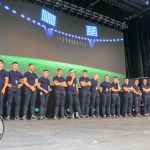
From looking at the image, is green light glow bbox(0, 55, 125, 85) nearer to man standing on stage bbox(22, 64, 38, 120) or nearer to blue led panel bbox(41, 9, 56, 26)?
man standing on stage bbox(22, 64, 38, 120)

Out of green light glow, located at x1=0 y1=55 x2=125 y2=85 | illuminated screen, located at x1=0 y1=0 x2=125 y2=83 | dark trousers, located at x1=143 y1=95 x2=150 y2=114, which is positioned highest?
illuminated screen, located at x1=0 y1=0 x2=125 y2=83

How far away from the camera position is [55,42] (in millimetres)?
7117

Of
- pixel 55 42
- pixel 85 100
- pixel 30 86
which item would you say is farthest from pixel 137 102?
pixel 30 86

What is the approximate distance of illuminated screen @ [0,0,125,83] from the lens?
20.3 feet

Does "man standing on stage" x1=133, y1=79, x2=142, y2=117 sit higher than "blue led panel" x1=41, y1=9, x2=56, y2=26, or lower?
lower

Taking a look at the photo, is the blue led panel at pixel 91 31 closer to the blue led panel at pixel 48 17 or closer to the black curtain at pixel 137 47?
the blue led panel at pixel 48 17

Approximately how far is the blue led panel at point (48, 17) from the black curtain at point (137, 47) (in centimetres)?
347

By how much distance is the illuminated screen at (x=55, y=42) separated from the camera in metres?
6.19

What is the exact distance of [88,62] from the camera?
787cm

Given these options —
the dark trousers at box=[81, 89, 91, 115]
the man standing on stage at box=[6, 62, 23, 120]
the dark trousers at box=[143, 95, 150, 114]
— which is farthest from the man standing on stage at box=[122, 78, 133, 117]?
the man standing on stage at box=[6, 62, 23, 120]

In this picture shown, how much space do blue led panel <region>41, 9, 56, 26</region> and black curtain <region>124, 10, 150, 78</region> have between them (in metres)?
3.47

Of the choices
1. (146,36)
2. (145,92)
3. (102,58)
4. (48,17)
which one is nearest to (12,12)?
(48,17)

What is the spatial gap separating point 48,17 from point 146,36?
4.21 meters

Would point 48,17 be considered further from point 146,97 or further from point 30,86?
point 146,97
